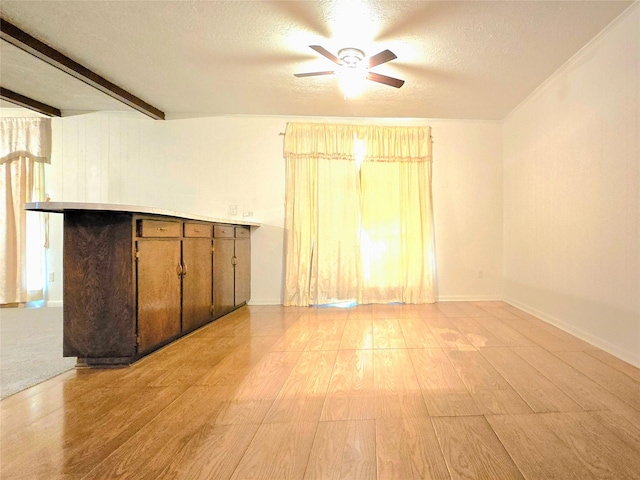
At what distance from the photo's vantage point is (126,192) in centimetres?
370

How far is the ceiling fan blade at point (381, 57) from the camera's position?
2104mm

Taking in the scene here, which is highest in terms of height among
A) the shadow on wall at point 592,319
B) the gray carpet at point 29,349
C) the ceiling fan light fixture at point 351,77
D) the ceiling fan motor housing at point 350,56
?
the ceiling fan motor housing at point 350,56

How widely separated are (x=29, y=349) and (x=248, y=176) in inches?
102

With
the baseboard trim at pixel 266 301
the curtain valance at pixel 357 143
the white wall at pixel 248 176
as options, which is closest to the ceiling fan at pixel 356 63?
the curtain valance at pixel 357 143

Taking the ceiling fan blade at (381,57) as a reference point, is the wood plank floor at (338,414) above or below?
below

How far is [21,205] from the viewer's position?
3.58m

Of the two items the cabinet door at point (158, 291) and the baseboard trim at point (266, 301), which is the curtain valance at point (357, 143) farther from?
the cabinet door at point (158, 291)

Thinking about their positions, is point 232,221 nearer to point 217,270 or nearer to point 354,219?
point 217,270

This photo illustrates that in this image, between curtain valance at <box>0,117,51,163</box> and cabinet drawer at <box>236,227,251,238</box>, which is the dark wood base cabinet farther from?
curtain valance at <box>0,117,51,163</box>

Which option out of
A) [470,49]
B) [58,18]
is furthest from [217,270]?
[470,49]

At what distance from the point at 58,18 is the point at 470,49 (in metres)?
3.12

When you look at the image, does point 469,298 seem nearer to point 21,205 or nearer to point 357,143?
point 357,143

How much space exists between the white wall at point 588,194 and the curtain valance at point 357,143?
1186mm

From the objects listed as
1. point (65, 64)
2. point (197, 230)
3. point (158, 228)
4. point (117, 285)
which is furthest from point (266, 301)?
point (65, 64)
